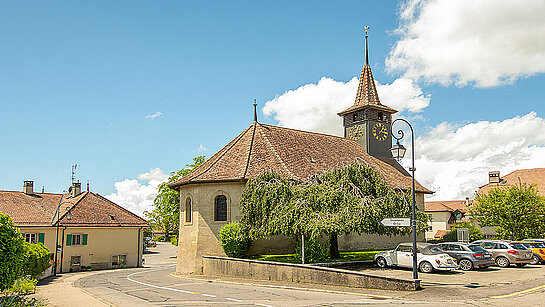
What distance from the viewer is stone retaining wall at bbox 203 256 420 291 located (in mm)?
15817

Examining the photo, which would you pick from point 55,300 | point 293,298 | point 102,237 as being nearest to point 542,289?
point 293,298

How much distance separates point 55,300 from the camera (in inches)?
607

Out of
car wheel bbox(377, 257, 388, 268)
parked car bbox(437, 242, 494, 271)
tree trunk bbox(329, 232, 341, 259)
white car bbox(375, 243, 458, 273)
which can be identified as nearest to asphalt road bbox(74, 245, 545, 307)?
white car bbox(375, 243, 458, 273)

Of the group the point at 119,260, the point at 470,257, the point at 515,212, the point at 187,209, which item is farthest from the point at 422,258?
the point at 119,260

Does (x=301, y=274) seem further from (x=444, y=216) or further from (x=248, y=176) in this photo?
(x=444, y=216)

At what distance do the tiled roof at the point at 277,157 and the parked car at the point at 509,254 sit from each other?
8.84 m

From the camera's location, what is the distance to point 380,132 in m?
42.2

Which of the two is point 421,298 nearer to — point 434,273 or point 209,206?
point 434,273

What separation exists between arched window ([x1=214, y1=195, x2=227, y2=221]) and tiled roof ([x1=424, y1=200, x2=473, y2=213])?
1913 inches

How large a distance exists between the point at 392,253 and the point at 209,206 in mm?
12366

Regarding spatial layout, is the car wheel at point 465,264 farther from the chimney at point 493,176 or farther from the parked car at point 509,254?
the chimney at point 493,176

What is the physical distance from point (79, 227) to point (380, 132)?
29.7 meters

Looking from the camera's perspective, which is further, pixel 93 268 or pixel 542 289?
pixel 93 268

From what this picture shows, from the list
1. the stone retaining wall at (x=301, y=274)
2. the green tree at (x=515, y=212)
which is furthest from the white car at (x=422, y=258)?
the green tree at (x=515, y=212)
